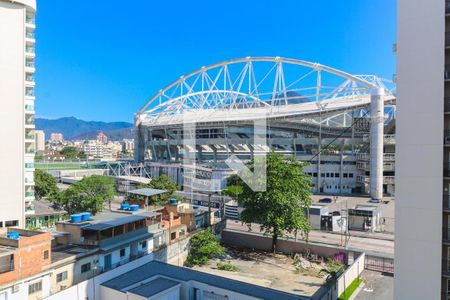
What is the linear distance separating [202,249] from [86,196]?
47.2 ft

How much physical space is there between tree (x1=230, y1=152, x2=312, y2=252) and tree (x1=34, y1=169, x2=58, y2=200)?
2498 cm

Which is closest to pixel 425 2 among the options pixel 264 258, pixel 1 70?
pixel 264 258

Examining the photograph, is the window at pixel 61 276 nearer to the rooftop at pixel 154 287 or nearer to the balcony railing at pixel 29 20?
the rooftop at pixel 154 287

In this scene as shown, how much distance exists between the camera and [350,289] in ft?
50.6

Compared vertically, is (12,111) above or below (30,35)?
below

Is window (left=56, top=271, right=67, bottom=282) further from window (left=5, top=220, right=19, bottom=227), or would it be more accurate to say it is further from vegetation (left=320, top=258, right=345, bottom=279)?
vegetation (left=320, top=258, right=345, bottom=279)

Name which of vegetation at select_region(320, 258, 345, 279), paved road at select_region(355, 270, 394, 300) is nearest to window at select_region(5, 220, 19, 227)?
vegetation at select_region(320, 258, 345, 279)

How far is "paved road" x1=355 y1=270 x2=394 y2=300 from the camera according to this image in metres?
14.7

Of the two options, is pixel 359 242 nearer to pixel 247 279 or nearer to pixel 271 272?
pixel 271 272

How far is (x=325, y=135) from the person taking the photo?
46.0 metres

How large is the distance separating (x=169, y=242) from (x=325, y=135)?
3239 centimetres

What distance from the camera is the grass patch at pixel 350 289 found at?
14.8 meters

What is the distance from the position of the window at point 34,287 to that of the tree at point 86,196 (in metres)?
14.8

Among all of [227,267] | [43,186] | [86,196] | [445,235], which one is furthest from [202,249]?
[43,186]
